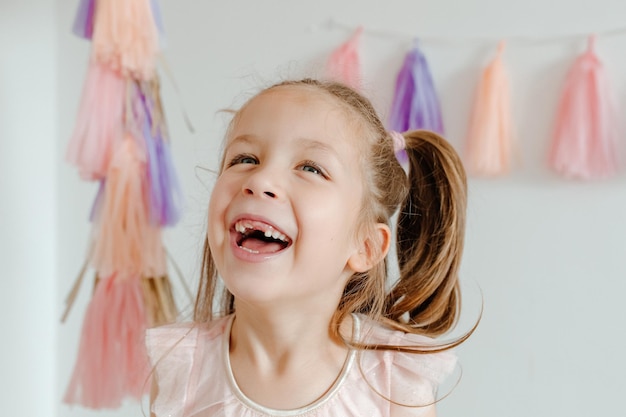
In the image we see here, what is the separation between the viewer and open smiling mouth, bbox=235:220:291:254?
0.86 metres

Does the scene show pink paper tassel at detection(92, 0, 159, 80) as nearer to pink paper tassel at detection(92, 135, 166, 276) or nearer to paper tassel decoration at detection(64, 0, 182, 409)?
paper tassel decoration at detection(64, 0, 182, 409)

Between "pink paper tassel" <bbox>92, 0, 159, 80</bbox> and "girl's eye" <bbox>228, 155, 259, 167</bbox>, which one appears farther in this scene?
"pink paper tassel" <bbox>92, 0, 159, 80</bbox>

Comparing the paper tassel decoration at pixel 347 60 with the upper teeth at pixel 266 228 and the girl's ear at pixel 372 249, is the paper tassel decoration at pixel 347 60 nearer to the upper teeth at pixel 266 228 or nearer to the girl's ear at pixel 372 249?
the girl's ear at pixel 372 249

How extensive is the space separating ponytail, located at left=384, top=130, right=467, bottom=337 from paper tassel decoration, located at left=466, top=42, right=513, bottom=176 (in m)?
0.26

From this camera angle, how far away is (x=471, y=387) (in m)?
1.40

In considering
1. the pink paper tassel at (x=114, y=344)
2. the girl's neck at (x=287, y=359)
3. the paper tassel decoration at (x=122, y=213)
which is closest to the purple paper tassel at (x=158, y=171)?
the paper tassel decoration at (x=122, y=213)

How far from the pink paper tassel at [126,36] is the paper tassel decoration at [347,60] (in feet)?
1.04

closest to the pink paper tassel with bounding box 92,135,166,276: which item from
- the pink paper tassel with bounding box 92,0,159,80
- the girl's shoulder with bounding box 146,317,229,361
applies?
the pink paper tassel with bounding box 92,0,159,80

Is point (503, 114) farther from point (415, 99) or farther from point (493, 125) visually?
point (415, 99)

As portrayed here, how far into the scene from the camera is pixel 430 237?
1.08 m

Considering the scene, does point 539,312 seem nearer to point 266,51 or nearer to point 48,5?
point 266,51

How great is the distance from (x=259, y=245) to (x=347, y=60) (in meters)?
0.60

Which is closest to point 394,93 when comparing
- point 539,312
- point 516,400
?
point 539,312

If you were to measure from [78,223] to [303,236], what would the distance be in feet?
3.03
